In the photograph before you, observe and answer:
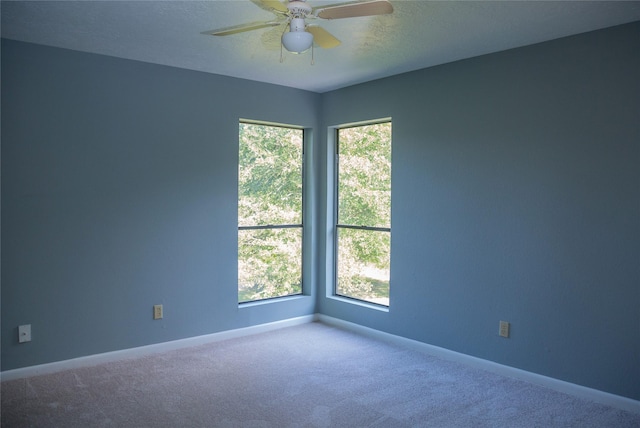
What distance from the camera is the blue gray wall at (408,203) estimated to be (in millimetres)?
3176

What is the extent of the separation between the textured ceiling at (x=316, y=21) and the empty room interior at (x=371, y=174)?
2 cm

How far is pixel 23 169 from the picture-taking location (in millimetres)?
3502

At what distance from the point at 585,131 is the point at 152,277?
3.45 meters

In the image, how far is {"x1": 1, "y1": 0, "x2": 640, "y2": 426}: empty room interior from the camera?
309 cm

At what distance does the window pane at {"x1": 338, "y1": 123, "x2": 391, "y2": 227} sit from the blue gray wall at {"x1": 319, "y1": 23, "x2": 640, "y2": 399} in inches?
8.1

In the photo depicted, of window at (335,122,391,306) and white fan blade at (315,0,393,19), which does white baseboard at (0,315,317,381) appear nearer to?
window at (335,122,391,306)

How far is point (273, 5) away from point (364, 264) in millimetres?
3035

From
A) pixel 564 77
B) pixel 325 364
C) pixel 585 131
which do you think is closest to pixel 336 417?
pixel 325 364

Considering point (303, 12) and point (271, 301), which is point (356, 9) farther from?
point (271, 301)

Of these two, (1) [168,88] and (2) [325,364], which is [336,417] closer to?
(2) [325,364]

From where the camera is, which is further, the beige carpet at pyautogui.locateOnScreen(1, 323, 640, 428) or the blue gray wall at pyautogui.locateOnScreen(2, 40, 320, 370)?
the blue gray wall at pyautogui.locateOnScreen(2, 40, 320, 370)

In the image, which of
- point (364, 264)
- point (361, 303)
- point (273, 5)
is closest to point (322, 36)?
point (273, 5)

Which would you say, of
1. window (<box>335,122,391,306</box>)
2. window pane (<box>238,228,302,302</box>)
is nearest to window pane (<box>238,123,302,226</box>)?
window pane (<box>238,228,302,302</box>)

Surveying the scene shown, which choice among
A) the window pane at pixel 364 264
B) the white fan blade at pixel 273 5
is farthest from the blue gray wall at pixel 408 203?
the white fan blade at pixel 273 5
